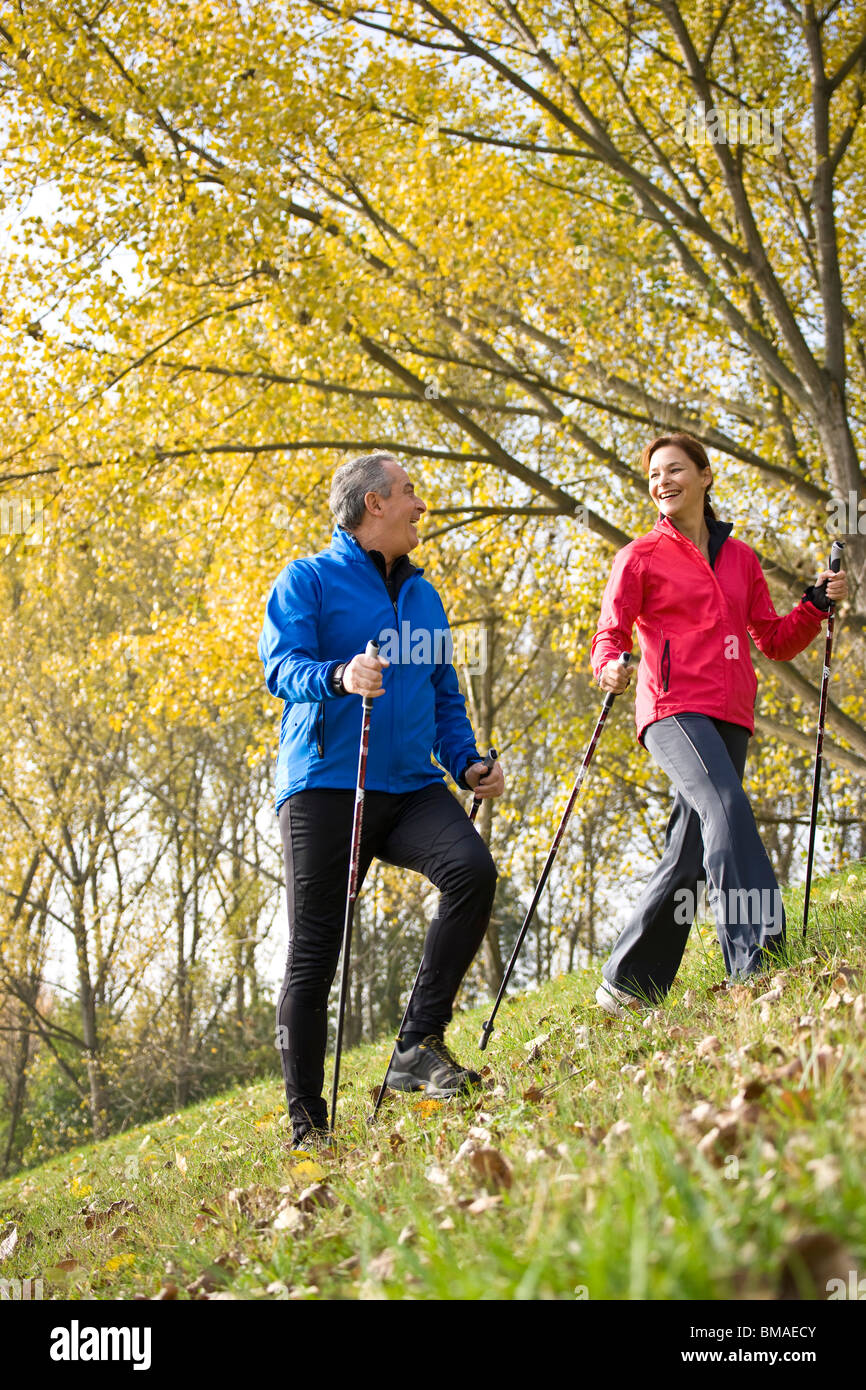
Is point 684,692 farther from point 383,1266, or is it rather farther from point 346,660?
point 383,1266

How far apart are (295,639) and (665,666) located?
1.54m

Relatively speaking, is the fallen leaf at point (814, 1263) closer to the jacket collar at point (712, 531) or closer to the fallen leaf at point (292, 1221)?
the fallen leaf at point (292, 1221)

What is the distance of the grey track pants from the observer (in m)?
4.22

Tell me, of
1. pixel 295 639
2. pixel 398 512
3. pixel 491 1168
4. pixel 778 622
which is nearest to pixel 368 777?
pixel 295 639

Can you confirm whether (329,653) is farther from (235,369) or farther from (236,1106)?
(235,369)

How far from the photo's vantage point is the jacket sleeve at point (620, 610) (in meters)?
4.60

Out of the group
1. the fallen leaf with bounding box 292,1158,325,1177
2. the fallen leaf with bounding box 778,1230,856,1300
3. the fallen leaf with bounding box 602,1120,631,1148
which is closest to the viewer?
the fallen leaf with bounding box 778,1230,856,1300

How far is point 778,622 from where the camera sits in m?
5.08

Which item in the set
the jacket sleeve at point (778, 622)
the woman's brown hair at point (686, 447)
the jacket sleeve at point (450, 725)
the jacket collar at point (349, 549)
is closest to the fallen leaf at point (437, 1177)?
the jacket sleeve at point (450, 725)

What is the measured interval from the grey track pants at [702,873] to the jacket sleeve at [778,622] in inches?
24.5

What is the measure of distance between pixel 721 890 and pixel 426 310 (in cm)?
808

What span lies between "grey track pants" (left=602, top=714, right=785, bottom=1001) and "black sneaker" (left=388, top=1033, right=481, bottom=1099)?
0.88 m

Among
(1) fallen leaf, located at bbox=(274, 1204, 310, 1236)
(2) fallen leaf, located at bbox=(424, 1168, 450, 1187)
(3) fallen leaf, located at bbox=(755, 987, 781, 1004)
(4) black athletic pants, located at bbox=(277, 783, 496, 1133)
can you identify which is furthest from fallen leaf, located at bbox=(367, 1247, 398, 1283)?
(4) black athletic pants, located at bbox=(277, 783, 496, 1133)

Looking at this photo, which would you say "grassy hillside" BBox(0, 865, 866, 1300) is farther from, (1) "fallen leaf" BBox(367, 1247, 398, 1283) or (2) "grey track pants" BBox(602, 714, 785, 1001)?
(2) "grey track pants" BBox(602, 714, 785, 1001)
